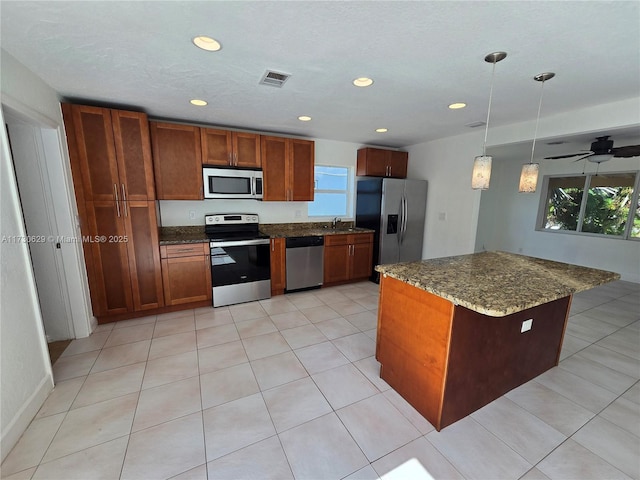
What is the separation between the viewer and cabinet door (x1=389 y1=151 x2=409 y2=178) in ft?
15.0

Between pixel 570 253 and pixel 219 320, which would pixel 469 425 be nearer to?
pixel 219 320

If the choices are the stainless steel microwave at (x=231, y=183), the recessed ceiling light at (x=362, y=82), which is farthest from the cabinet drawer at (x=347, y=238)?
the recessed ceiling light at (x=362, y=82)

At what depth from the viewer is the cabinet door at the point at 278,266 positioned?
11.8ft

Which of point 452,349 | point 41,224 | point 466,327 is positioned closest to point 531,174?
point 466,327

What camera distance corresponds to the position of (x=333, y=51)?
1.66 m

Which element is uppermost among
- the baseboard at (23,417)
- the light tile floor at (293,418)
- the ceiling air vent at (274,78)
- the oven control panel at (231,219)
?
the ceiling air vent at (274,78)

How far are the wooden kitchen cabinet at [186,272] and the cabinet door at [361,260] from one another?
2139 millimetres

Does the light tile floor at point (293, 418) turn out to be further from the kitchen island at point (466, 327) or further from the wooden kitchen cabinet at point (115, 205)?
the wooden kitchen cabinet at point (115, 205)

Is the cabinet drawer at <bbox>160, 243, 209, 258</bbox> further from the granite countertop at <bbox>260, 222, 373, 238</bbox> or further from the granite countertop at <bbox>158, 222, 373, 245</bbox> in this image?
the granite countertop at <bbox>260, 222, 373, 238</bbox>

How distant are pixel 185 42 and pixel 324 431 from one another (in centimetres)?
253

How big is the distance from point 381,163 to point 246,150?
2.26m

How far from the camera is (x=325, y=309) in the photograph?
335 centimetres

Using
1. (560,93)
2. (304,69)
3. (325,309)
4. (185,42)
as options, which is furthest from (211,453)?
(560,93)

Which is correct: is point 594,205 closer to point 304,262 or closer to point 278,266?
point 304,262
